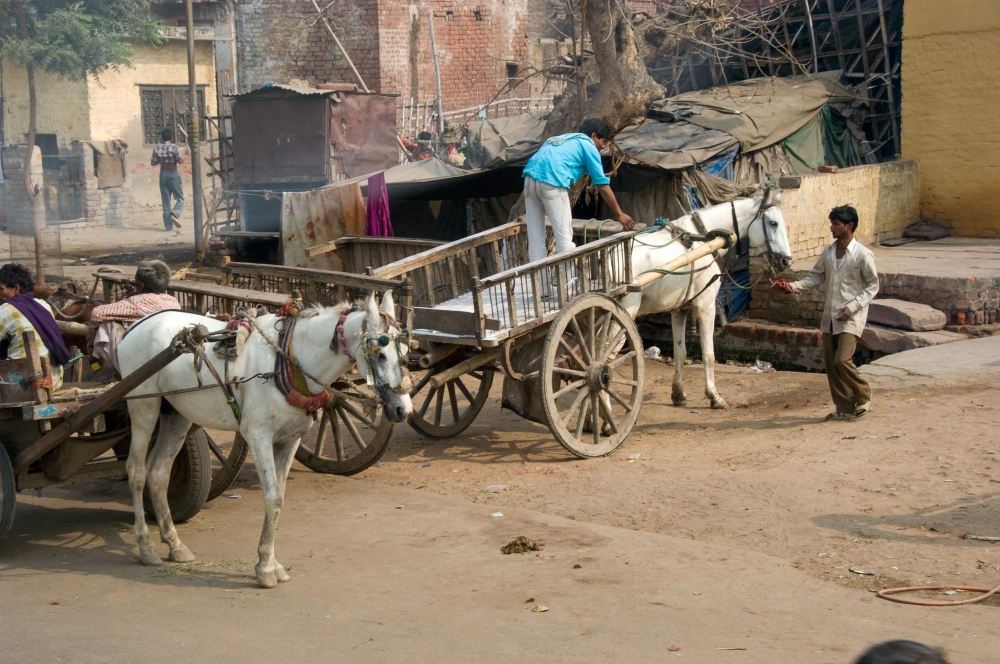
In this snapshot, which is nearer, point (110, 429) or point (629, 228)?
point (110, 429)

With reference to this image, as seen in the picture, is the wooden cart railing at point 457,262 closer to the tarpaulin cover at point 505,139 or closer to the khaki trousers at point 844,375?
the khaki trousers at point 844,375

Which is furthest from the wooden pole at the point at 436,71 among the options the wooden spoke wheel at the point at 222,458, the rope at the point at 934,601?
the rope at the point at 934,601

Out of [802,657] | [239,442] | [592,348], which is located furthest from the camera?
[592,348]

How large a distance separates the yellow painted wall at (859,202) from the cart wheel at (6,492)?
9141 mm

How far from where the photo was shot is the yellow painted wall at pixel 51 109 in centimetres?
2234

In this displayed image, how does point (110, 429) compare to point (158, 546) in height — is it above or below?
above

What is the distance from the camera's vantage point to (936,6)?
14211 millimetres

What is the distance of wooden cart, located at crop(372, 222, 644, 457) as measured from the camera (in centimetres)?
723

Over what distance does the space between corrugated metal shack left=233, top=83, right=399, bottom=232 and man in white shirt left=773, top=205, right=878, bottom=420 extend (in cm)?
1216

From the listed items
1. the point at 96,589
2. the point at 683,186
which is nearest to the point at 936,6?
the point at 683,186

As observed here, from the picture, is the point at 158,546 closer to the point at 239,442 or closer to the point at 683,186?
the point at 239,442

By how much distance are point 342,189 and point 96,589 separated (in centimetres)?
893

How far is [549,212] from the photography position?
26.7ft

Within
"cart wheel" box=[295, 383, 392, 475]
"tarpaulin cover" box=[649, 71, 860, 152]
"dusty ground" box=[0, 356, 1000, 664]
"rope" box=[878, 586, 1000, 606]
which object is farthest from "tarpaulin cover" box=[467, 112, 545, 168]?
"rope" box=[878, 586, 1000, 606]
